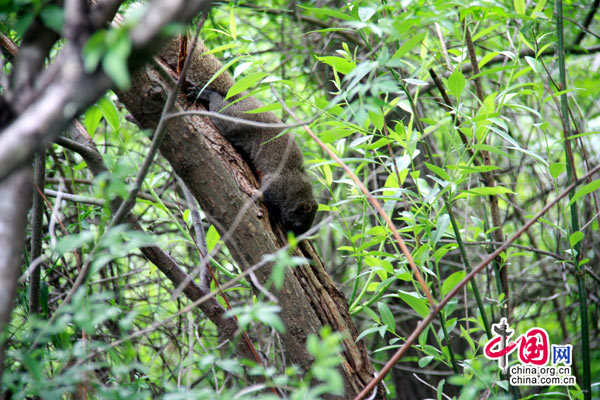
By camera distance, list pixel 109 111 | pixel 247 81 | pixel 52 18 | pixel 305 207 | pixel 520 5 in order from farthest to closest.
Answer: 1. pixel 305 207
2. pixel 520 5
3. pixel 247 81
4. pixel 109 111
5. pixel 52 18

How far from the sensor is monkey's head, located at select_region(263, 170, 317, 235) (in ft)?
8.42

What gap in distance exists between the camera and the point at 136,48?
65 cm

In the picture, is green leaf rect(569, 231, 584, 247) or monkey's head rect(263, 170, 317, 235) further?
monkey's head rect(263, 170, 317, 235)

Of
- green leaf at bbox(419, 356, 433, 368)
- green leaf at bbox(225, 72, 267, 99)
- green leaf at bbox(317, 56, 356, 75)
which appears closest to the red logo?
green leaf at bbox(419, 356, 433, 368)

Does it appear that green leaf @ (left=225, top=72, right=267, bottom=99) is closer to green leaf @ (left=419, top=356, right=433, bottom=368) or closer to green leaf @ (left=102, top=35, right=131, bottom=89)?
green leaf @ (left=102, top=35, right=131, bottom=89)

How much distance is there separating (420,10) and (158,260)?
3.44 ft

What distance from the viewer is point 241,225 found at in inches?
63.9

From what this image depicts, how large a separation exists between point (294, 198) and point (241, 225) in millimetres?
1261

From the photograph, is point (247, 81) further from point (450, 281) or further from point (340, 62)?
point (450, 281)

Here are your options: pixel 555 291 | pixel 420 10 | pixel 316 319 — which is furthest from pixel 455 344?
pixel 420 10

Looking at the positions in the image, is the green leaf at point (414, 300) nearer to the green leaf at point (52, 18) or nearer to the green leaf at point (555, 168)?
the green leaf at point (555, 168)

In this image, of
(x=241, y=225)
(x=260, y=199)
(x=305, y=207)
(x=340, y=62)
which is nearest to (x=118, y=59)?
(x=340, y=62)

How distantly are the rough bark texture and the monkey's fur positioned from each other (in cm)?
91

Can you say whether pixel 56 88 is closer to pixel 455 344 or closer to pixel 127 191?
pixel 127 191
